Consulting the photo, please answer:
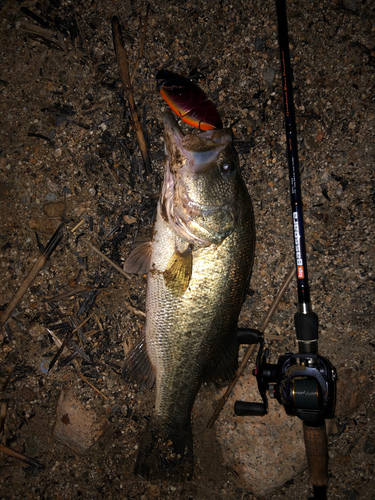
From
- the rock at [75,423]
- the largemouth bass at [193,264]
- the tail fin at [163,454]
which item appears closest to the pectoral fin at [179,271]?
the largemouth bass at [193,264]

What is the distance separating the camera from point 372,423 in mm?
2723

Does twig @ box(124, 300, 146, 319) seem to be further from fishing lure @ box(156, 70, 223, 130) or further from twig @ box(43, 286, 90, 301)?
fishing lure @ box(156, 70, 223, 130)

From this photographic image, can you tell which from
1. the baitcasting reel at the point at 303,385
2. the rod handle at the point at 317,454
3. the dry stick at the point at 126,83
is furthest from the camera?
the dry stick at the point at 126,83

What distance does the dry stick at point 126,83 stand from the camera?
267 cm

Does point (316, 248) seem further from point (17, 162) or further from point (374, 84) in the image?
point (17, 162)

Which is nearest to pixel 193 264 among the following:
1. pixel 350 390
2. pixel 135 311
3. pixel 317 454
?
pixel 135 311

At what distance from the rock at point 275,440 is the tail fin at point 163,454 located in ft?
1.74

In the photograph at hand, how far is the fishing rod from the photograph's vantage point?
6.85ft

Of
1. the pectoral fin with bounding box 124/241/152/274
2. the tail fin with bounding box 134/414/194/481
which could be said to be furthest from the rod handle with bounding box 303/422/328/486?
the pectoral fin with bounding box 124/241/152/274

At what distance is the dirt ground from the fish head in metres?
0.66

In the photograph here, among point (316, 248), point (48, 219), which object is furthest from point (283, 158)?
point (48, 219)

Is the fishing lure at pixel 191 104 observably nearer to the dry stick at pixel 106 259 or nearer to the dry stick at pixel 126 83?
the dry stick at pixel 126 83

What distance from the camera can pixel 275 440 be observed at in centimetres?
270

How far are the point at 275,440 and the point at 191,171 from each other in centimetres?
243
